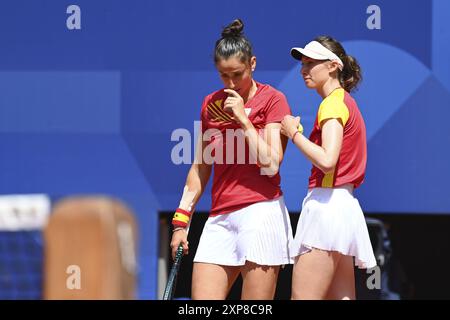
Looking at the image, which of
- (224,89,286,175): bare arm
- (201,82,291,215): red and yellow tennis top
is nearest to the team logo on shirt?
(201,82,291,215): red and yellow tennis top

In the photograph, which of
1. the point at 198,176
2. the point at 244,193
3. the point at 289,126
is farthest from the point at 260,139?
the point at 198,176

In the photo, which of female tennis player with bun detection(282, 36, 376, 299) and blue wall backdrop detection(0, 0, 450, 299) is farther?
blue wall backdrop detection(0, 0, 450, 299)

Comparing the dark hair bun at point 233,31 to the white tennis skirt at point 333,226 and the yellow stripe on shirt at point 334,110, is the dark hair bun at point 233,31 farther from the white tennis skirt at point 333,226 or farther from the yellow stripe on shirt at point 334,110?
the white tennis skirt at point 333,226

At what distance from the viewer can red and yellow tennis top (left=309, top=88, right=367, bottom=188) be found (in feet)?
12.3

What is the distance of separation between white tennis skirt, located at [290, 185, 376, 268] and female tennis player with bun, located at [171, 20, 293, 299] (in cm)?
13

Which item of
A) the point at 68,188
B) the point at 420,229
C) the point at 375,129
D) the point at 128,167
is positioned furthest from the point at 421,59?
the point at 68,188

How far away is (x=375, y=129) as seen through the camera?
17.7 feet

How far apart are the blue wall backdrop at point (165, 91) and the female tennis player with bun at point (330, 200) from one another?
60.2 inches

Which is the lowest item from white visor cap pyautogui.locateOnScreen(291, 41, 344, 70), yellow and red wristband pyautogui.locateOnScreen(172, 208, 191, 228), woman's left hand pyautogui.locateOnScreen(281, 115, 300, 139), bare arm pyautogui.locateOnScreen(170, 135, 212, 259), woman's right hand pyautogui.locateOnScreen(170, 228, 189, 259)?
woman's right hand pyautogui.locateOnScreen(170, 228, 189, 259)

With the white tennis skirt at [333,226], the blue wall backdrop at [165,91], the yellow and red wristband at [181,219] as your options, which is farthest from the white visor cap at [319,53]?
the blue wall backdrop at [165,91]

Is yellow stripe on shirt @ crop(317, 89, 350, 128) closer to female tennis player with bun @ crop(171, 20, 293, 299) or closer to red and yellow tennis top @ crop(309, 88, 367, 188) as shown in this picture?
red and yellow tennis top @ crop(309, 88, 367, 188)

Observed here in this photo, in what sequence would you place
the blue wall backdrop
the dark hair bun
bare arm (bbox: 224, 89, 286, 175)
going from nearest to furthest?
bare arm (bbox: 224, 89, 286, 175) < the dark hair bun < the blue wall backdrop
